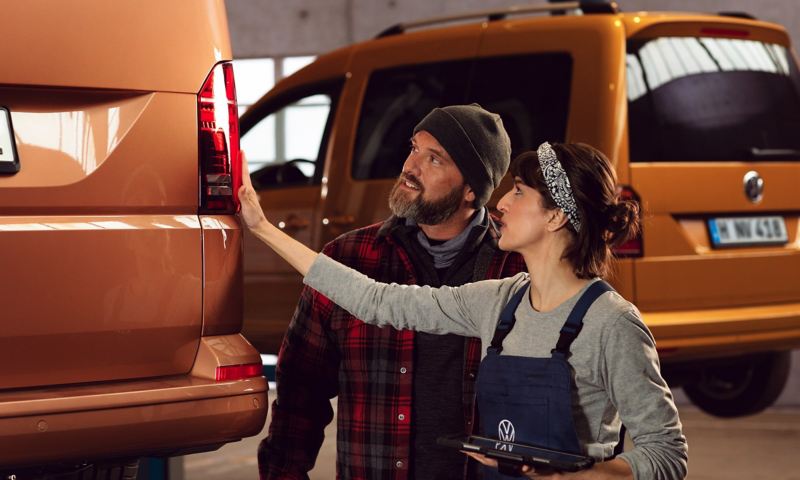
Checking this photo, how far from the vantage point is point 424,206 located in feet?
10.2

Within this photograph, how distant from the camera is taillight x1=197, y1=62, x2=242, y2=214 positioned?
125 inches

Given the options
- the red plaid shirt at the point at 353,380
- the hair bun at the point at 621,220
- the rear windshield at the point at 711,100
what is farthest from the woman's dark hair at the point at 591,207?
the rear windshield at the point at 711,100

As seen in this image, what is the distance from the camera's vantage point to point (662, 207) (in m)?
5.48

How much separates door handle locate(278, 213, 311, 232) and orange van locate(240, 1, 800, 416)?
0.01m

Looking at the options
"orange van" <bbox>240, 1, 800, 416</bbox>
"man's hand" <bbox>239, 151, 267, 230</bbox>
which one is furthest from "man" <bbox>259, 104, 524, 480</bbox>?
"orange van" <bbox>240, 1, 800, 416</bbox>

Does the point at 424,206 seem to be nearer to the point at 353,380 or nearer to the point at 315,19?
the point at 353,380

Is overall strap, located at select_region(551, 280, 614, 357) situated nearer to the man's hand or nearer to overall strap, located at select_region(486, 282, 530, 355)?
overall strap, located at select_region(486, 282, 530, 355)

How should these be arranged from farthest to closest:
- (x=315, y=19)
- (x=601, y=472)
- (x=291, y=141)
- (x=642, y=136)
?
(x=291, y=141) → (x=315, y=19) → (x=642, y=136) → (x=601, y=472)

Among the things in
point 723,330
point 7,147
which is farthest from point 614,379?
point 723,330

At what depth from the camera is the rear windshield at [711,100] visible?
5582 mm

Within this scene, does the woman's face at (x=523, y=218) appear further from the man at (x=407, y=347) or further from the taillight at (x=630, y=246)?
the taillight at (x=630, y=246)

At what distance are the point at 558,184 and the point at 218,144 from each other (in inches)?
41.1

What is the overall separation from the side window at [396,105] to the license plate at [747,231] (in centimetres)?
124

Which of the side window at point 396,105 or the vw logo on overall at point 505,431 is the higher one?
the side window at point 396,105
